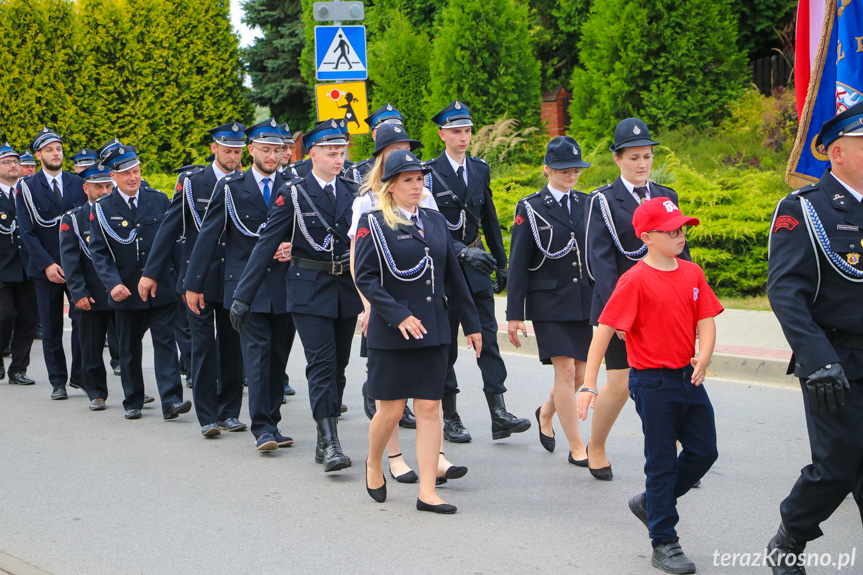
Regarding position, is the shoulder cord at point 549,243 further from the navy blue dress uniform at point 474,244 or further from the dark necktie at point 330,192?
the dark necktie at point 330,192

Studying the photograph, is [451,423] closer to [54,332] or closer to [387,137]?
[387,137]

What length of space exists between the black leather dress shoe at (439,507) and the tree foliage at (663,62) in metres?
13.0

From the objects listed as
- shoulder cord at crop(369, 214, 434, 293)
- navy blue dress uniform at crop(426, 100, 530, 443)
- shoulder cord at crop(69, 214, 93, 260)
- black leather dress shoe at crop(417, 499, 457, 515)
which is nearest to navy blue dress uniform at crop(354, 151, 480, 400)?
shoulder cord at crop(369, 214, 434, 293)

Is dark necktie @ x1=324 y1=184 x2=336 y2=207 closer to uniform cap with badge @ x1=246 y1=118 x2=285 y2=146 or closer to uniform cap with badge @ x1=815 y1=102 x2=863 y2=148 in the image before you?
uniform cap with badge @ x1=246 y1=118 x2=285 y2=146

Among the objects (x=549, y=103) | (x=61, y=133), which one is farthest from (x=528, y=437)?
(x=61, y=133)

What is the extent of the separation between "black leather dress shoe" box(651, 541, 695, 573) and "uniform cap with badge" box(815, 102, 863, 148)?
75.5 inches

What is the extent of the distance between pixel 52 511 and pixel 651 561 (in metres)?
3.46

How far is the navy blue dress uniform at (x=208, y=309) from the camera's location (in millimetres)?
7992

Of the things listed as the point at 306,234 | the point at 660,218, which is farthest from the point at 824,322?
the point at 306,234

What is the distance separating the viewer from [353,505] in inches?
241

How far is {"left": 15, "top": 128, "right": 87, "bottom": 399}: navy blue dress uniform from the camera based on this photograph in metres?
10.1

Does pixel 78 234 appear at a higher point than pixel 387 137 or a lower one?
lower

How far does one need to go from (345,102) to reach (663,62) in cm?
702

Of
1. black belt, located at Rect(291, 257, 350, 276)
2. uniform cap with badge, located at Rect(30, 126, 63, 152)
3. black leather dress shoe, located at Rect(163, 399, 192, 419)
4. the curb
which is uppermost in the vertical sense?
uniform cap with badge, located at Rect(30, 126, 63, 152)
